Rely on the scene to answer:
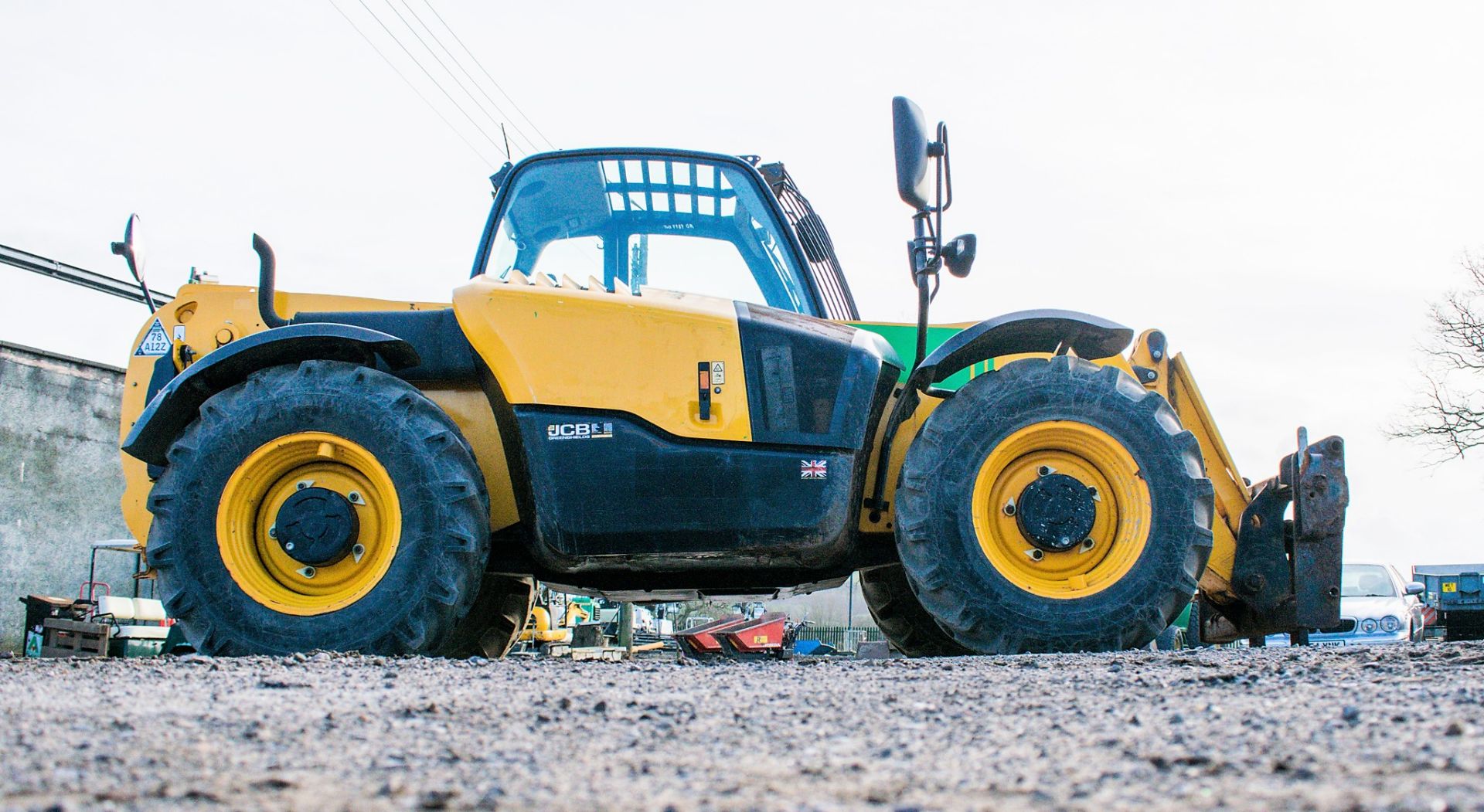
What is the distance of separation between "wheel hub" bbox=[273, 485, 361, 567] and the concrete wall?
15813mm

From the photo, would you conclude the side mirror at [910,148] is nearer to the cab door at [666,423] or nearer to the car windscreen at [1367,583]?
the cab door at [666,423]

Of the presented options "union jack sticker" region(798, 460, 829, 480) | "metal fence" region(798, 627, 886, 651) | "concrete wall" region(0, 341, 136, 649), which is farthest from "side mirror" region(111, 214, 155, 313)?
"metal fence" region(798, 627, 886, 651)

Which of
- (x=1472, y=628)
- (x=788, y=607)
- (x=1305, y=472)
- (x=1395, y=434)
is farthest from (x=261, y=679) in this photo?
(x=788, y=607)

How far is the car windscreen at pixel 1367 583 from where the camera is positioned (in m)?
14.7

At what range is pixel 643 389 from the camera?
4539 millimetres

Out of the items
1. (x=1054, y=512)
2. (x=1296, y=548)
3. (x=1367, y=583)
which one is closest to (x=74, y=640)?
(x=1054, y=512)

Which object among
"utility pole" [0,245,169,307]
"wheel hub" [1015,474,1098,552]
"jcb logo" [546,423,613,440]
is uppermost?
Result: "utility pole" [0,245,169,307]

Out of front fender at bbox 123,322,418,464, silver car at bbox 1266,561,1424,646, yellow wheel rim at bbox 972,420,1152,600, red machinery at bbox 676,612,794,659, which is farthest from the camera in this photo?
red machinery at bbox 676,612,794,659

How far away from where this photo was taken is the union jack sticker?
4.54 meters

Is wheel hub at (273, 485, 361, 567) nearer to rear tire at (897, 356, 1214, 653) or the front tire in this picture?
the front tire

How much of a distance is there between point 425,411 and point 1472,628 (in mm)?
20485

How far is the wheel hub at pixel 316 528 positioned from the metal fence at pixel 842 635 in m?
27.3

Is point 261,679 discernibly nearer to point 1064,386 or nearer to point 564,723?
point 564,723

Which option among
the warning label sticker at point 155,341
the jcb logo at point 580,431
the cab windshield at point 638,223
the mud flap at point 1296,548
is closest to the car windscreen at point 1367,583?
the mud flap at point 1296,548
